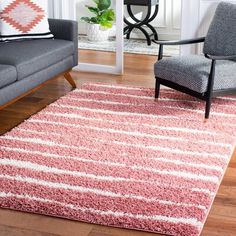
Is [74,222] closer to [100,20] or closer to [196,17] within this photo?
[196,17]

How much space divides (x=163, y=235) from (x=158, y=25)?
4413mm

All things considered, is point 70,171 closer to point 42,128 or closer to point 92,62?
point 42,128

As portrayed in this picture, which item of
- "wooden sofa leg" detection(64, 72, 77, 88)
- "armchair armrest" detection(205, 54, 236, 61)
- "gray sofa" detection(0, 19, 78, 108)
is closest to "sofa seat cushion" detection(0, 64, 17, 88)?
"gray sofa" detection(0, 19, 78, 108)

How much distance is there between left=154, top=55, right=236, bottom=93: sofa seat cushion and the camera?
395cm

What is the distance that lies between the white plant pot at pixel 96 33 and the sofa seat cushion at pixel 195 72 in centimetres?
152

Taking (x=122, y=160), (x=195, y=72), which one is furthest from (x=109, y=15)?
(x=122, y=160)

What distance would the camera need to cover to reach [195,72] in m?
3.96

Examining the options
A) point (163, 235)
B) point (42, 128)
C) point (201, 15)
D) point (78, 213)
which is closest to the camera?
point (163, 235)

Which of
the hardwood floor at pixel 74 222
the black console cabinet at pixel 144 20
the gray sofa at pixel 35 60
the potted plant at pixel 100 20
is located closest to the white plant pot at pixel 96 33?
the potted plant at pixel 100 20

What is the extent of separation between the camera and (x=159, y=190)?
2.93m

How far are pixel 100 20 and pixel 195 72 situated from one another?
1821 millimetres

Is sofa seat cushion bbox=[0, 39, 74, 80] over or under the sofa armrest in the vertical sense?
under

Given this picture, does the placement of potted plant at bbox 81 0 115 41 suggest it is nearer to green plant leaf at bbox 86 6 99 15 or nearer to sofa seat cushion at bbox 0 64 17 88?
green plant leaf at bbox 86 6 99 15

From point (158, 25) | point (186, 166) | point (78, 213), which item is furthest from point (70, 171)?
point (158, 25)
